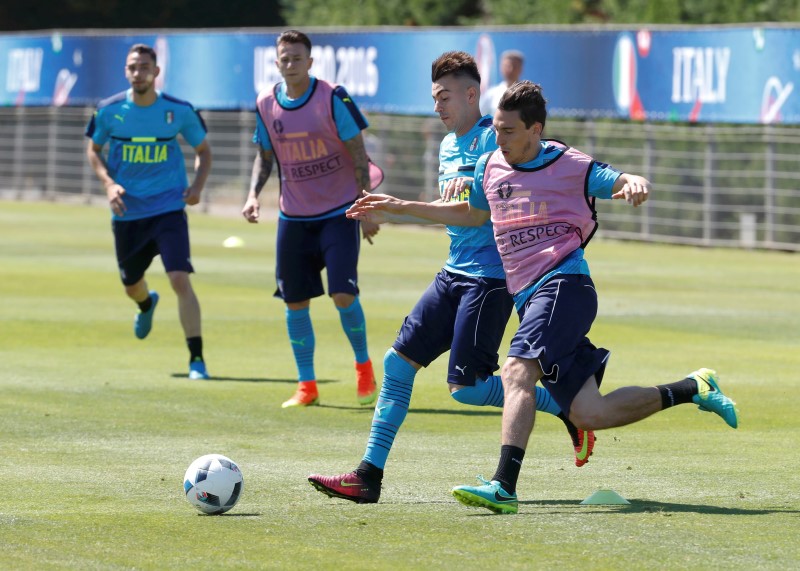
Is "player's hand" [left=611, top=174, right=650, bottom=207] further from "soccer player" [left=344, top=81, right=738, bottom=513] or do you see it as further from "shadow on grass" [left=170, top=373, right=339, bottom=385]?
"shadow on grass" [left=170, top=373, right=339, bottom=385]

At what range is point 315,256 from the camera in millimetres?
11727

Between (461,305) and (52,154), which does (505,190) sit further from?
(52,154)

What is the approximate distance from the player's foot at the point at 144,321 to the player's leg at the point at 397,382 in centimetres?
645

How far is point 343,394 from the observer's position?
12.2 meters

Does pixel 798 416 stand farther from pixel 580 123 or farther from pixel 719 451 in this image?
pixel 580 123

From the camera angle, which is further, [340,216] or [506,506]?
[340,216]

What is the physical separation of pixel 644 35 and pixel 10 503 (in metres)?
21.0

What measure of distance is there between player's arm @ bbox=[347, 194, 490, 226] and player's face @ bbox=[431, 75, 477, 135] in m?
0.54

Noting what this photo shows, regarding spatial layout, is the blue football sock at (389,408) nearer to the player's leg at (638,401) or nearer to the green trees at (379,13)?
the player's leg at (638,401)

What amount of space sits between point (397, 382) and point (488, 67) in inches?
858

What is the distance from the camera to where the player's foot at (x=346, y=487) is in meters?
7.84

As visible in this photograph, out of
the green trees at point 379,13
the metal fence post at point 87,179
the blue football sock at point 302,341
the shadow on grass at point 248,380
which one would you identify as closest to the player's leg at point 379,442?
the blue football sock at point 302,341

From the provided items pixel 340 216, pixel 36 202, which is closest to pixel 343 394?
pixel 340 216

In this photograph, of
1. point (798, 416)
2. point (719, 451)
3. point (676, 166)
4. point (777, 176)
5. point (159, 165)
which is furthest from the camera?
point (676, 166)
